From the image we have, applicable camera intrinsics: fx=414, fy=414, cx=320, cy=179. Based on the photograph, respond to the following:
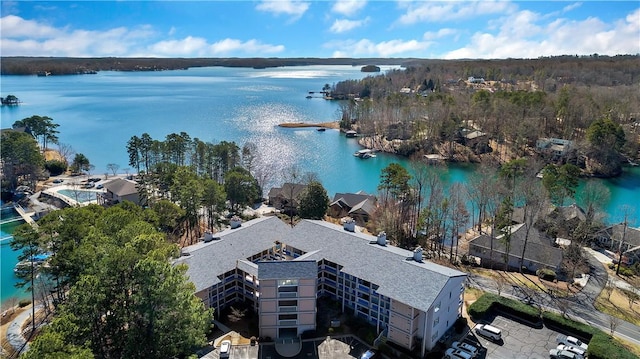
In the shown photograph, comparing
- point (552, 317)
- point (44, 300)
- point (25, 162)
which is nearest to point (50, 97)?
point (25, 162)

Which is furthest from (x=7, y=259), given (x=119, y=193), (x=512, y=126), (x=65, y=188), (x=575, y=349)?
(x=512, y=126)

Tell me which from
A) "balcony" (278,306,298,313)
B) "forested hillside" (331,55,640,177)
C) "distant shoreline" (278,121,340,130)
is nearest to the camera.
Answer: "balcony" (278,306,298,313)

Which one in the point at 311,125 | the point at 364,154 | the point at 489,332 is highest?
the point at 311,125

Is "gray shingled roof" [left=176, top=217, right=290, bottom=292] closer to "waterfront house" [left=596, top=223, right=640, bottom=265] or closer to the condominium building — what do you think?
the condominium building

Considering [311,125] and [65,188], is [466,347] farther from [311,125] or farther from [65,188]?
[311,125]

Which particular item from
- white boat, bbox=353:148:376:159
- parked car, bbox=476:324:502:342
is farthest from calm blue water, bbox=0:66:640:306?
parked car, bbox=476:324:502:342

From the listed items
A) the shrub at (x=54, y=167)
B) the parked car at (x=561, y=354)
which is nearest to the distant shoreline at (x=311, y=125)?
the shrub at (x=54, y=167)

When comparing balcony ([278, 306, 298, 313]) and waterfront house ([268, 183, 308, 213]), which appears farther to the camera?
waterfront house ([268, 183, 308, 213])
